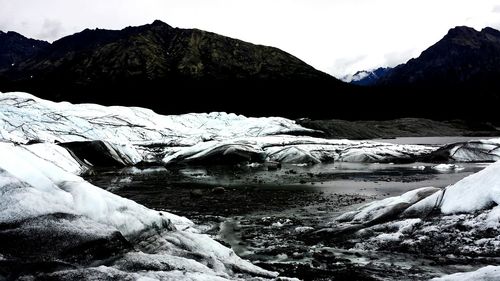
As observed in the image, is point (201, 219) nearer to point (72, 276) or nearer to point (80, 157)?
point (72, 276)

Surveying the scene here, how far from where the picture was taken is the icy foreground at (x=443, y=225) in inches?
311

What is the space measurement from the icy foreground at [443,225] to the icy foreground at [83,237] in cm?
328

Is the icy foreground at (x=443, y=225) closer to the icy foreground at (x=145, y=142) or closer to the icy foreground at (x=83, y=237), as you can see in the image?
the icy foreground at (x=83, y=237)

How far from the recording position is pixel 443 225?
8.55m

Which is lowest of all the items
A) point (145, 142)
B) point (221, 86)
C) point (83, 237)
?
point (83, 237)

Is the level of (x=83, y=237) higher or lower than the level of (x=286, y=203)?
higher

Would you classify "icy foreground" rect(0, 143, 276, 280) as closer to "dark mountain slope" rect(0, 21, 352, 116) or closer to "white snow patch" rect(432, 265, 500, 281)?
"white snow patch" rect(432, 265, 500, 281)

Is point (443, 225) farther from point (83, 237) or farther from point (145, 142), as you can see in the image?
→ point (145, 142)

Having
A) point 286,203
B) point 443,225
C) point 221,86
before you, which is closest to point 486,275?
point 443,225

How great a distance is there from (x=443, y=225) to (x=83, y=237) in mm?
6673

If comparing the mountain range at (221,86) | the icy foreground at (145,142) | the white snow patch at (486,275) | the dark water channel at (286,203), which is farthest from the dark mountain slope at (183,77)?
the white snow patch at (486,275)

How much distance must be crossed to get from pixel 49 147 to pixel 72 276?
22.4 meters

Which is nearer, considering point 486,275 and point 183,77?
point 486,275

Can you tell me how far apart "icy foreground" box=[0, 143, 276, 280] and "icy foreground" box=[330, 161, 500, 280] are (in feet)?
10.7
